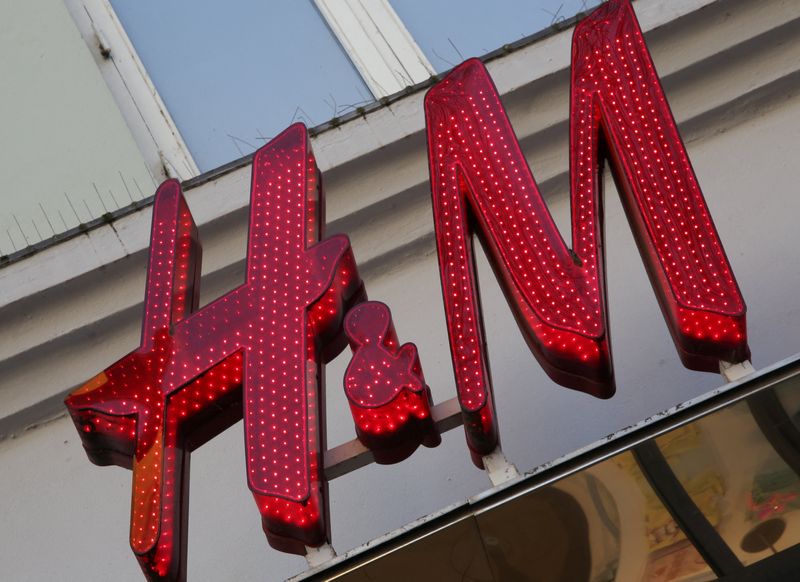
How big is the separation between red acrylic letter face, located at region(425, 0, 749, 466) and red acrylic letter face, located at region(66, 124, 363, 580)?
48cm

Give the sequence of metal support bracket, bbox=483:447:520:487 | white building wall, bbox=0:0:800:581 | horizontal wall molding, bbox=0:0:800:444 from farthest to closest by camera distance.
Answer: horizontal wall molding, bbox=0:0:800:444 < white building wall, bbox=0:0:800:581 < metal support bracket, bbox=483:447:520:487

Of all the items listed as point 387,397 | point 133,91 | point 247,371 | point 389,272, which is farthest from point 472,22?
point 387,397

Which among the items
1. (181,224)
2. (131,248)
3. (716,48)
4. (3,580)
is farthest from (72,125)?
(716,48)

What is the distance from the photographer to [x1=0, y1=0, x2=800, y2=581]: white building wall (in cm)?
468

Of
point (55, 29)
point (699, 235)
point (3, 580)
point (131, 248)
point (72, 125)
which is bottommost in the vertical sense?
point (3, 580)

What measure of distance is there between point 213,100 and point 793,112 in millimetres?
2789

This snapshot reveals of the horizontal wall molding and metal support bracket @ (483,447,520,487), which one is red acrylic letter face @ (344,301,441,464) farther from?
the horizontal wall molding

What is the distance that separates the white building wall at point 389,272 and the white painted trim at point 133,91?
686mm

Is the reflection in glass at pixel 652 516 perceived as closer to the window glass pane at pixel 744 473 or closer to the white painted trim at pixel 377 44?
the window glass pane at pixel 744 473

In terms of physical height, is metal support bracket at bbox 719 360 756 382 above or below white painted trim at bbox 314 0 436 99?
below

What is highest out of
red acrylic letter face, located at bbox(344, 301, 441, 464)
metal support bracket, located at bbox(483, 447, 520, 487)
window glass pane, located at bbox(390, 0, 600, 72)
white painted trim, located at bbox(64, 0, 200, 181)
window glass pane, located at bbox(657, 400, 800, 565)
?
white painted trim, located at bbox(64, 0, 200, 181)

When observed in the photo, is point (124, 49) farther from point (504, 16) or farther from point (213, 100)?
point (504, 16)

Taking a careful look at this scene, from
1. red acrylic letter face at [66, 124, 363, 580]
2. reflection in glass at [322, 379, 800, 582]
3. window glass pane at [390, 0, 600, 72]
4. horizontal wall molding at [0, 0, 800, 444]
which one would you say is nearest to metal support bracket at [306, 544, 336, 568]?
red acrylic letter face at [66, 124, 363, 580]

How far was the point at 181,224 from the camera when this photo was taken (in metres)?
4.22
